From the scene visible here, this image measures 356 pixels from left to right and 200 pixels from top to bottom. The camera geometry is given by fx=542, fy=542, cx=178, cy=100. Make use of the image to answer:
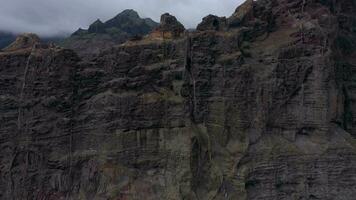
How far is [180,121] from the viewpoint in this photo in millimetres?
41406

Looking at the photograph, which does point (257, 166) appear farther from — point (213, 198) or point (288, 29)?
point (288, 29)

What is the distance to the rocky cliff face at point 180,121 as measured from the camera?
4100cm

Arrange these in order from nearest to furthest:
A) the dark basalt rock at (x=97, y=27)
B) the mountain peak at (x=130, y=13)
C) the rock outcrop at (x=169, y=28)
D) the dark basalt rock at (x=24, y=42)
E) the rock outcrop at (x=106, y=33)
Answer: the dark basalt rock at (x=24, y=42) → the rock outcrop at (x=169, y=28) → the rock outcrop at (x=106, y=33) → the dark basalt rock at (x=97, y=27) → the mountain peak at (x=130, y=13)

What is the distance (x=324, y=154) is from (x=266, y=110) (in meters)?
5.68

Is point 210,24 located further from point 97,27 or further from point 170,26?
point 97,27

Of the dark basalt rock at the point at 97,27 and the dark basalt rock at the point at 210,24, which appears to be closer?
the dark basalt rock at the point at 210,24

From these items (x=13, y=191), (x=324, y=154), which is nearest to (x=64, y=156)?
(x=13, y=191)

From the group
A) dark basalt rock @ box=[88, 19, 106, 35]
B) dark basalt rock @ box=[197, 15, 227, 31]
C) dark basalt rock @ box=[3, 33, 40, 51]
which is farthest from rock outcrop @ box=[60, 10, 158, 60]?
dark basalt rock @ box=[3, 33, 40, 51]

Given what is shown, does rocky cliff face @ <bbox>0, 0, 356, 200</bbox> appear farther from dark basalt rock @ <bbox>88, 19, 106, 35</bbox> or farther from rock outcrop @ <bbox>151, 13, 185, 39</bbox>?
dark basalt rock @ <bbox>88, 19, 106, 35</bbox>

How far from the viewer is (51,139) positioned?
41250mm

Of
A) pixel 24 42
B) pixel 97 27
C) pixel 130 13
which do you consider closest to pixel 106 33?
pixel 97 27

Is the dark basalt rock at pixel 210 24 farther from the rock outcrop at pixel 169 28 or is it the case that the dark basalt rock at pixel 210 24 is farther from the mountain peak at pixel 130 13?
the mountain peak at pixel 130 13

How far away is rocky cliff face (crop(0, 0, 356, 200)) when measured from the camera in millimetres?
41000

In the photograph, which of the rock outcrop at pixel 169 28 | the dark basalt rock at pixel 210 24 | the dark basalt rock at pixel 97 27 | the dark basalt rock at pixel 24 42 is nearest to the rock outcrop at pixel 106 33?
the dark basalt rock at pixel 97 27
